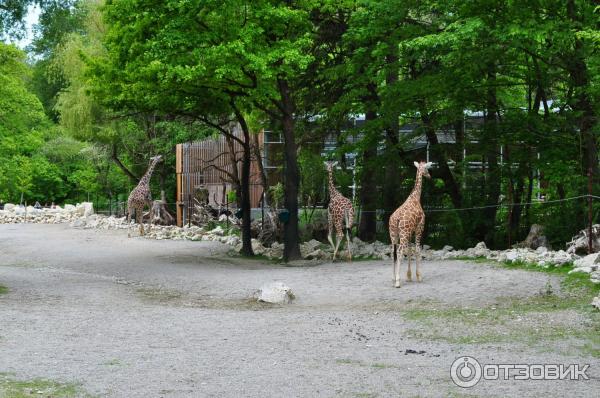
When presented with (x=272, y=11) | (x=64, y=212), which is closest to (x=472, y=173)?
(x=272, y=11)

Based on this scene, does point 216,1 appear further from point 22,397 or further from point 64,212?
point 64,212

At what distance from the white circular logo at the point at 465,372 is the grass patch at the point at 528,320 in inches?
44.4

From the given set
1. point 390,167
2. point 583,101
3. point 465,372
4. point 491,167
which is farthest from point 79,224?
point 465,372

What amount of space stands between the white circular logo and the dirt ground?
9 centimetres

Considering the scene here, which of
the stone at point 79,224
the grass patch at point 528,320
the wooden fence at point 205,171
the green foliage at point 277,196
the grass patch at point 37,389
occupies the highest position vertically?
the wooden fence at point 205,171

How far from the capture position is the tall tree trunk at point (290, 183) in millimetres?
19028

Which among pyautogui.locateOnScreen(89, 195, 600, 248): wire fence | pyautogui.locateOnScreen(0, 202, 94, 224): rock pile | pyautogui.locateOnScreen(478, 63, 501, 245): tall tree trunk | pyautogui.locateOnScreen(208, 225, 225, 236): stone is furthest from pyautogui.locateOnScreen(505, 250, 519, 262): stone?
pyautogui.locateOnScreen(0, 202, 94, 224): rock pile

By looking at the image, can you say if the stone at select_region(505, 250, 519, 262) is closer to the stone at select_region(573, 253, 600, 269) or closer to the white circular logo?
the stone at select_region(573, 253, 600, 269)

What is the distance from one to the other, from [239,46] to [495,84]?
A: 5.72 metres

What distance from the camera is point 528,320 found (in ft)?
31.8

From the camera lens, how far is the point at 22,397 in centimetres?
628

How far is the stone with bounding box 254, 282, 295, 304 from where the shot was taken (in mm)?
12070

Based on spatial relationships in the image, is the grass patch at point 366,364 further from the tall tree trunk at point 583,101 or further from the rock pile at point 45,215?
the rock pile at point 45,215

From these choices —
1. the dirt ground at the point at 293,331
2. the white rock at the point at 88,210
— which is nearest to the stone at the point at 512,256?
the dirt ground at the point at 293,331
